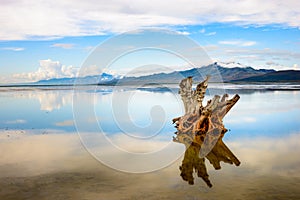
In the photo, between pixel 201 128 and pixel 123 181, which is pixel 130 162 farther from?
pixel 201 128

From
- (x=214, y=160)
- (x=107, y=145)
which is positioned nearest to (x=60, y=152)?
(x=107, y=145)

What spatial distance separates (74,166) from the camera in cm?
1234

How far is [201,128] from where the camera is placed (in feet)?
56.8

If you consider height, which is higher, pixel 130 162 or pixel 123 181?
pixel 130 162

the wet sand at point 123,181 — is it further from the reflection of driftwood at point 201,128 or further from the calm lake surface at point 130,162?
the reflection of driftwood at point 201,128

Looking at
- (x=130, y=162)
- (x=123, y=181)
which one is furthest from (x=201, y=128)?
(x=123, y=181)

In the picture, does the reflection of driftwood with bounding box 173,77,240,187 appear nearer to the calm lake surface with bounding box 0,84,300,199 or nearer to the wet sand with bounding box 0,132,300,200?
the calm lake surface with bounding box 0,84,300,199

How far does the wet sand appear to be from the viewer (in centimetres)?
955

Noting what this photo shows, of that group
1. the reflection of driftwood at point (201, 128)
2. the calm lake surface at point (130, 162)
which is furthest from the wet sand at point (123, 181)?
the reflection of driftwood at point (201, 128)

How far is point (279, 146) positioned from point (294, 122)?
763cm

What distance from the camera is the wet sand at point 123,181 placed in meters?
9.55

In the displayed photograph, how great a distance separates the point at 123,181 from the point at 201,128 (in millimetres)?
7402

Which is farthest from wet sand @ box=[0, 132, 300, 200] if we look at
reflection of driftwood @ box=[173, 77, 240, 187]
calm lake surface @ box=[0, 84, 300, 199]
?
reflection of driftwood @ box=[173, 77, 240, 187]

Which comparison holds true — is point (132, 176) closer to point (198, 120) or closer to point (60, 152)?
point (60, 152)
